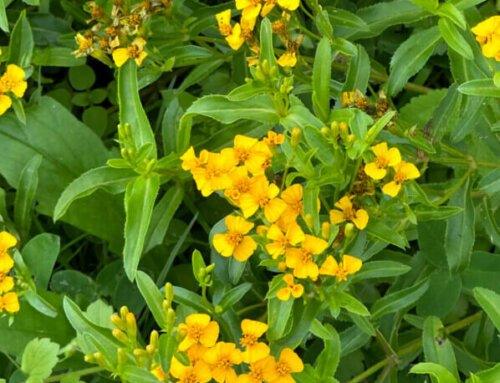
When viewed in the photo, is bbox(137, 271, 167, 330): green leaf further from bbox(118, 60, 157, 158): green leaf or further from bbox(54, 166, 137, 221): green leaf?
bbox(118, 60, 157, 158): green leaf

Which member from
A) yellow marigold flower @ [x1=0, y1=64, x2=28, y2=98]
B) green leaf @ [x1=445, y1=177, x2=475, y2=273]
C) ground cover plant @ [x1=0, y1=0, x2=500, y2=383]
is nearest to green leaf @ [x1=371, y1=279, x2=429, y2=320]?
ground cover plant @ [x1=0, y1=0, x2=500, y2=383]

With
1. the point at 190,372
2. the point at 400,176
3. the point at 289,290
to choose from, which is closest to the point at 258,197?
the point at 289,290

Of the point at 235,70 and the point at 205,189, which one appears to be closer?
the point at 205,189

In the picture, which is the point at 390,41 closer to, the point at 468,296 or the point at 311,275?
the point at 468,296

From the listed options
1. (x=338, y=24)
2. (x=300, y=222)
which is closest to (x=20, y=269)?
(x=300, y=222)

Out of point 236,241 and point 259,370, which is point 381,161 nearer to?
point 236,241

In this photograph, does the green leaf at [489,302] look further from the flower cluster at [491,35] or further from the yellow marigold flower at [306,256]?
the flower cluster at [491,35]
